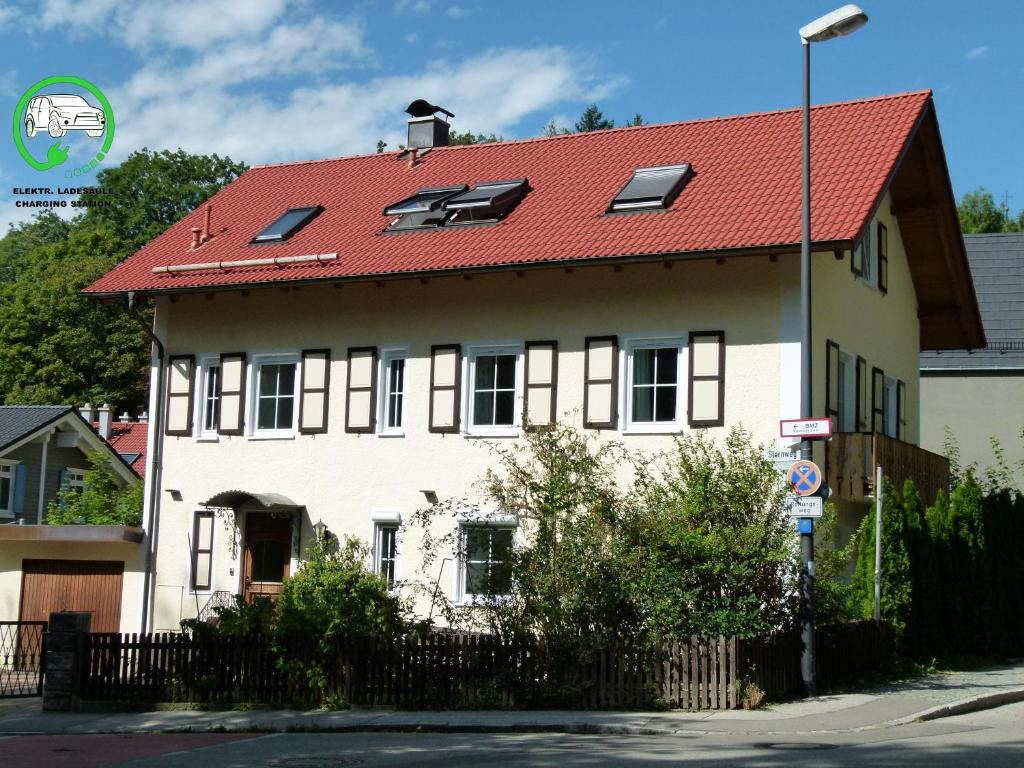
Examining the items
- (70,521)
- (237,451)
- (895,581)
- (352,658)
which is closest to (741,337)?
(895,581)

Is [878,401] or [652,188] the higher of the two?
[652,188]

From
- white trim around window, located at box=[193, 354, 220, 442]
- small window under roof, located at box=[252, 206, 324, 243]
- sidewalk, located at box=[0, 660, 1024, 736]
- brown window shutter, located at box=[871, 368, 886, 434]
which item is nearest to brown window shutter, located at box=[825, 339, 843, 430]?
brown window shutter, located at box=[871, 368, 886, 434]

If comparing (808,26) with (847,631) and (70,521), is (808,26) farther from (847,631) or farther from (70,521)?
(70,521)

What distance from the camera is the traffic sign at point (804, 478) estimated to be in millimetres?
17188

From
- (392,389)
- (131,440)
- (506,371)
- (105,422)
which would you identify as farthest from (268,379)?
(131,440)

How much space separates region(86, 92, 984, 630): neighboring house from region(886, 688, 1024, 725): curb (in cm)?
484

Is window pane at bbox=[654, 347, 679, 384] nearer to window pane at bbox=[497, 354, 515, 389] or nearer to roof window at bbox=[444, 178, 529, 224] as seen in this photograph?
window pane at bbox=[497, 354, 515, 389]

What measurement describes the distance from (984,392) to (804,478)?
823 inches

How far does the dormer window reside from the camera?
2544 centimetres

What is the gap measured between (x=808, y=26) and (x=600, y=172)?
889cm

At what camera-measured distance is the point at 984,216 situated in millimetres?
59594

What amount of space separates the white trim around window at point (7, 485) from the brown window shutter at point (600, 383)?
74.1ft

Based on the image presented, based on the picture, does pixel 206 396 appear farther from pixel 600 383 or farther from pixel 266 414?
pixel 600 383

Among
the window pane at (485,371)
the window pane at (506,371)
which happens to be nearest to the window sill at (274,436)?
the window pane at (485,371)
